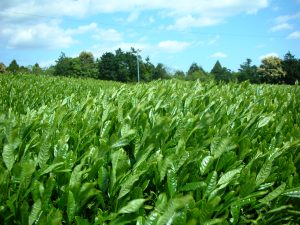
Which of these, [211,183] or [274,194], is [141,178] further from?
[274,194]

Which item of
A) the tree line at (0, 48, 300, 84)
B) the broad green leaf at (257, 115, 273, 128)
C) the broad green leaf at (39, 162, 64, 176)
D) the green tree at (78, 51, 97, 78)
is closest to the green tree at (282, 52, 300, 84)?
the tree line at (0, 48, 300, 84)

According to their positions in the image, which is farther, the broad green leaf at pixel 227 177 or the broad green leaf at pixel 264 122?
the broad green leaf at pixel 264 122

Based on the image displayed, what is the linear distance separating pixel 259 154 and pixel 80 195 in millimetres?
1040

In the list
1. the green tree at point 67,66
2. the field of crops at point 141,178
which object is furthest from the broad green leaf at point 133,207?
the green tree at point 67,66

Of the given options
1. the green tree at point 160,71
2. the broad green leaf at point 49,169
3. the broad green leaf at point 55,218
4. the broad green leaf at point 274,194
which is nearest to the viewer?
the broad green leaf at point 55,218

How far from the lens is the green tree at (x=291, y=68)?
75.2 m

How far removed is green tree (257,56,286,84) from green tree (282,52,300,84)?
0.85 meters

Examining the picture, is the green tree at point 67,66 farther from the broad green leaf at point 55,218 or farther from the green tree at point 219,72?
the broad green leaf at point 55,218

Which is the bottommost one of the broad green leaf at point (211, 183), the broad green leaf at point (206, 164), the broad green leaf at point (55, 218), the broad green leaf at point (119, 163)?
the broad green leaf at point (211, 183)

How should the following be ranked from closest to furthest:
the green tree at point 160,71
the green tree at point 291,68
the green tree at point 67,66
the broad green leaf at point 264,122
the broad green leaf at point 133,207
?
the broad green leaf at point 133,207 → the broad green leaf at point 264,122 → the green tree at point 291,68 → the green tree at point 67,66 → the green tree at point 160,71

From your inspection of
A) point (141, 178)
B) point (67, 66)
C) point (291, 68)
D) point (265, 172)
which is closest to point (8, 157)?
point (141, 178)

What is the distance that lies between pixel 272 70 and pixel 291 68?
13.2 feet

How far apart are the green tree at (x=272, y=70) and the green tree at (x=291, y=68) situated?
33.5 inches

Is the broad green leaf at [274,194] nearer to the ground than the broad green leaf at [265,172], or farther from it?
nearer to the ground
